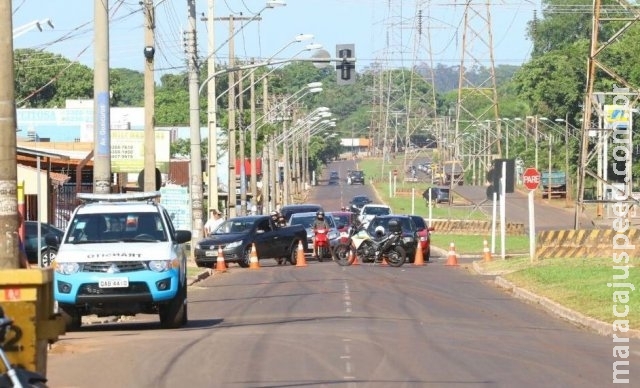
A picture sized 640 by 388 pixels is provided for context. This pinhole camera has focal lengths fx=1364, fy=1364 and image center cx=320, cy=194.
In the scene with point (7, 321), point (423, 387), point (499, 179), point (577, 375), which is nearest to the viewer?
point (7, 321)

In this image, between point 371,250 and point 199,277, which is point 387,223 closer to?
point 371,250

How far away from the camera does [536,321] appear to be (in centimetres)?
2262

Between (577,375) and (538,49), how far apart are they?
14055 cm

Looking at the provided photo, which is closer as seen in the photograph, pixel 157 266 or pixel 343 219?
pixel 157 266

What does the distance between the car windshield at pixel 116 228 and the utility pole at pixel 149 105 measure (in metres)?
10.6

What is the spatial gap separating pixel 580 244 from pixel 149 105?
48.5ft

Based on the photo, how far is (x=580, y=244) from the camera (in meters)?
40.4

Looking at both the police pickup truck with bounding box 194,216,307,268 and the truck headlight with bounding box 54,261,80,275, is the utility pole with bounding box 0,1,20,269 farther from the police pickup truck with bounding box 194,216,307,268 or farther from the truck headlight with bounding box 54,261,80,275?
the police pickup truck with bounding box 194,216,307,268

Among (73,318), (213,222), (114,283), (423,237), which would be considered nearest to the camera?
(114,283)

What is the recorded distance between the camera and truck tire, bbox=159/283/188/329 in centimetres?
2056

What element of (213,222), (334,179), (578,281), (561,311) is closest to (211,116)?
(213,222)

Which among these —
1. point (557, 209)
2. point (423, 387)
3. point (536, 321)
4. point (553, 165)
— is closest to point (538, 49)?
point (553, 165)

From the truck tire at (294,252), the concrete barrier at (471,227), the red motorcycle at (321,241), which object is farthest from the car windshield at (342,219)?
the concrete barrier at (471,227)

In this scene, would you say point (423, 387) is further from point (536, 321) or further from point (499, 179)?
point (499, 179)
